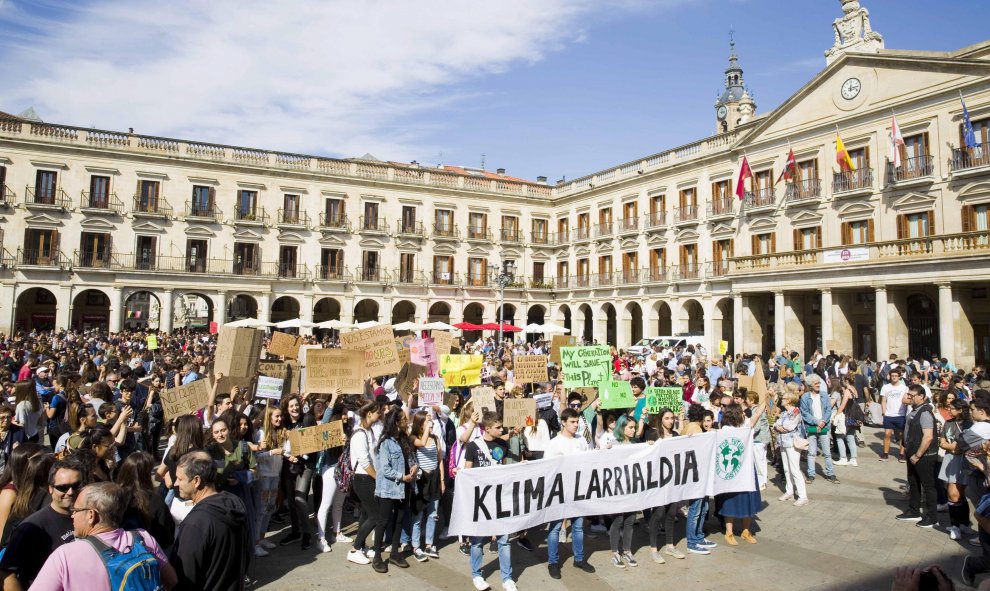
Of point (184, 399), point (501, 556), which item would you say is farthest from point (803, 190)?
point (184, 399)

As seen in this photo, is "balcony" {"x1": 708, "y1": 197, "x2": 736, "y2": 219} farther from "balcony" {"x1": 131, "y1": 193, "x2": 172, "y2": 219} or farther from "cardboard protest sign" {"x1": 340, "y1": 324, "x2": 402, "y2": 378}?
"balcony" {"x1": 131, "y1": 193, "x2": 172, "y2": 219}

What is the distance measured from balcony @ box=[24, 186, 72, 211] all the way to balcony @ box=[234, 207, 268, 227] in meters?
8.47

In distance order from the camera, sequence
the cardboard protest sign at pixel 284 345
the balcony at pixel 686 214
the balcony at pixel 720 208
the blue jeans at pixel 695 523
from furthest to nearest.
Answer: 1. the balcony at pixel 686 214
2. the balcony at pixel 720 208
3. the cardboard protest sign at pixel 284 345
4. the blue jeans at pixel 695 523

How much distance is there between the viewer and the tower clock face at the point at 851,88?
2748 centimetres

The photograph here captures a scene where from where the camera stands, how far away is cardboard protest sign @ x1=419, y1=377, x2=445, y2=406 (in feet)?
27.7

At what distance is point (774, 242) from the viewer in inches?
1211

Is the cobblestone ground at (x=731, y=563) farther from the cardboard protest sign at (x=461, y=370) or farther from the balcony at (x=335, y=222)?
the balcony at (x=335, y=222)

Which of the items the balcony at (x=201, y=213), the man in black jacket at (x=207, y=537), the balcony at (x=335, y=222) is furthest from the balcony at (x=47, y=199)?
the man in black jacket at (x=207, y=537)

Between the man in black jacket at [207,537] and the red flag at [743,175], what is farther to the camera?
the red flag at [743,175]

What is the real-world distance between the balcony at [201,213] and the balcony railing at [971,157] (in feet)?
121

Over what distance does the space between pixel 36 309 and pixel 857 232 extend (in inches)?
1756

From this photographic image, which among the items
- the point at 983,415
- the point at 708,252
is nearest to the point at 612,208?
the point at 708,252

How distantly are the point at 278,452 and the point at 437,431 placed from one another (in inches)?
77.2

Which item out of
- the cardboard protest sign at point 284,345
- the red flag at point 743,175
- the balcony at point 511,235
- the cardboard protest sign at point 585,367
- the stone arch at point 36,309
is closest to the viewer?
the cardboard protest sign at point 585,367
